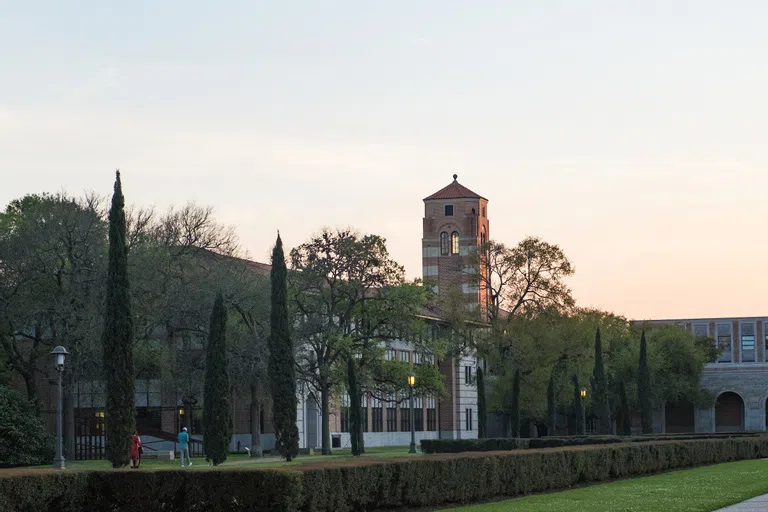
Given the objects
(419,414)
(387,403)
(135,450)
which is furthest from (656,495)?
(419,414)

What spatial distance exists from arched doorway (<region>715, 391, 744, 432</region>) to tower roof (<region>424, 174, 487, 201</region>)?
3116 centimetres

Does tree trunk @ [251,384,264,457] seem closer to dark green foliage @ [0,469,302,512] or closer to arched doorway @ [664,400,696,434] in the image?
dark green foliage @ [0,469,302,512]

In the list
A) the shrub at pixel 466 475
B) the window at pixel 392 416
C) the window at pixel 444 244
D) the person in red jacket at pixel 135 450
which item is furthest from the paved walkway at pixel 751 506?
the window at pixel 444 244

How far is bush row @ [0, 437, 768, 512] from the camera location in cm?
2158

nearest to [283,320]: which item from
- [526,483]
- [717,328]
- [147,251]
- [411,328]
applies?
[147,251]

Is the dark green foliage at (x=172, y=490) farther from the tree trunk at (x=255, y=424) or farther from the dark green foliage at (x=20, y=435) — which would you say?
the tree trunk at (x=255, y=424)

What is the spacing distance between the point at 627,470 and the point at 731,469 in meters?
3.95

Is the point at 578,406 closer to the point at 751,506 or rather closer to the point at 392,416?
the point at 392,416

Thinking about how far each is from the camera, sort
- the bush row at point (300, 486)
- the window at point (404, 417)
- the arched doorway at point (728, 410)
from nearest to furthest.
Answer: the bush row at point (300, 486), the window at point (404, 417), the arched doorway at point (728, 410)

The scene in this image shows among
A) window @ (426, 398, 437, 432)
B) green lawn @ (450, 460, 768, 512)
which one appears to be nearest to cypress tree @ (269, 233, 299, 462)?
green lawn @ (450, 460, 768, 512)

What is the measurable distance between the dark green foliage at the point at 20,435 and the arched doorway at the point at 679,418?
77.4m

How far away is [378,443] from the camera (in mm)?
87125

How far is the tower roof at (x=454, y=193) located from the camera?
379 ft

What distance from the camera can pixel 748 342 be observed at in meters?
125
